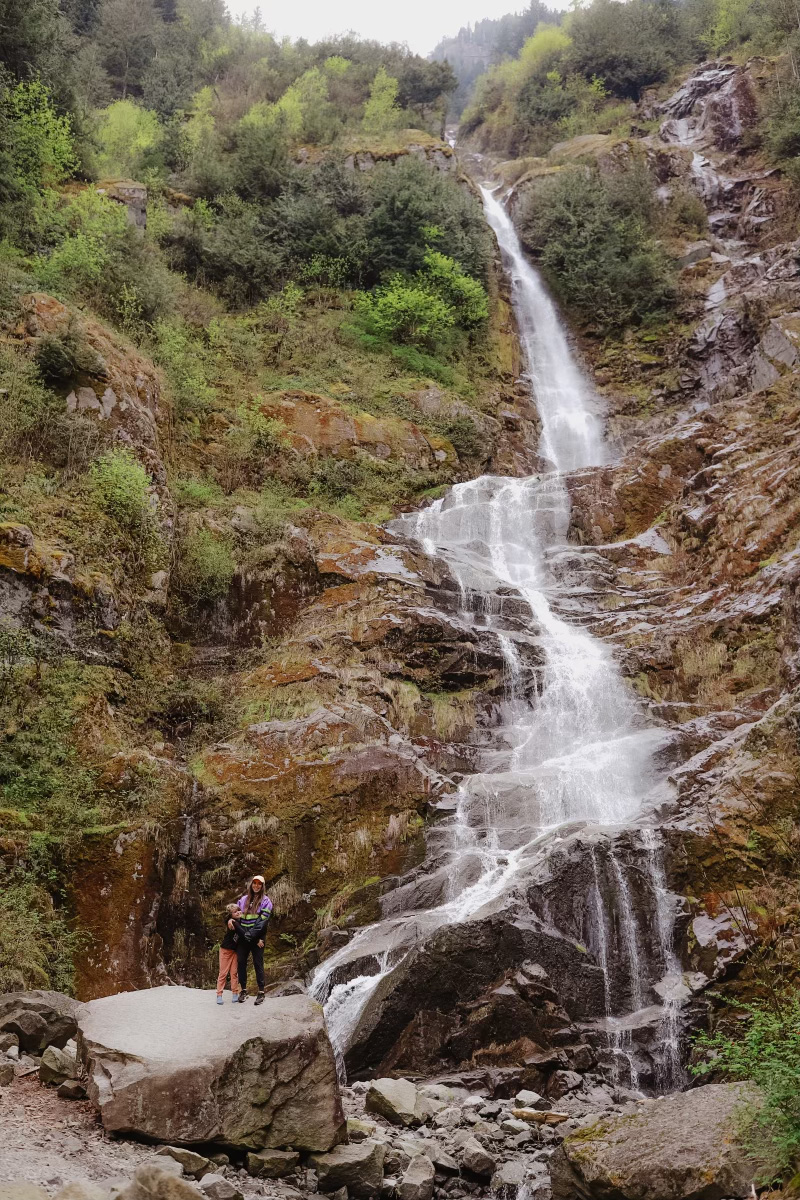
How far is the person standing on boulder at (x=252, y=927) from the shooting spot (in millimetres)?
8961

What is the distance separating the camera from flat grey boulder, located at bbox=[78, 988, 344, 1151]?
6648 mm

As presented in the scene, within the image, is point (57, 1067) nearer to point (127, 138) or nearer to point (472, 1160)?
point (472, 1160)

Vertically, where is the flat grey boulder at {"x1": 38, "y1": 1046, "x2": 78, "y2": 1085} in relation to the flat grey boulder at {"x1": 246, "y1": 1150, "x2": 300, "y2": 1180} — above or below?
above

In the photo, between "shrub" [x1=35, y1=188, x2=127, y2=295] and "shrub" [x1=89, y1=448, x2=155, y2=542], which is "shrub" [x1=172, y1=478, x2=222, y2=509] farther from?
"shrub" [x1=35, y1=188, x2=127, y2=295]

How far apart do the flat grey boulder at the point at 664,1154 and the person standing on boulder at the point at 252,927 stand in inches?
142

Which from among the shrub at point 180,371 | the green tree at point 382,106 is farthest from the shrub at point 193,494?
the green tree at point 382,106

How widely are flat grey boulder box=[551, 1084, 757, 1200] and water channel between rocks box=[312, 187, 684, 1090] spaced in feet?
9.63

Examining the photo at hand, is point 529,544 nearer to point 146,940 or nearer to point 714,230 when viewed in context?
point 146,940

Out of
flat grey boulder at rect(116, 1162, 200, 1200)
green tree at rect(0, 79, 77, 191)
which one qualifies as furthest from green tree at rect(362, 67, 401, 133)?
flat grey boulder at rect(116, 1162, 200, 1200)

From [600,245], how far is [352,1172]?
34.4 m

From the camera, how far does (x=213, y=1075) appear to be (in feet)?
22.8

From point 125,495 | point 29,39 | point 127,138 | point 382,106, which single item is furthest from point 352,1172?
point 382,106

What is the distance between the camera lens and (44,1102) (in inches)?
271

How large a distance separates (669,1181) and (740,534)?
1456cm
